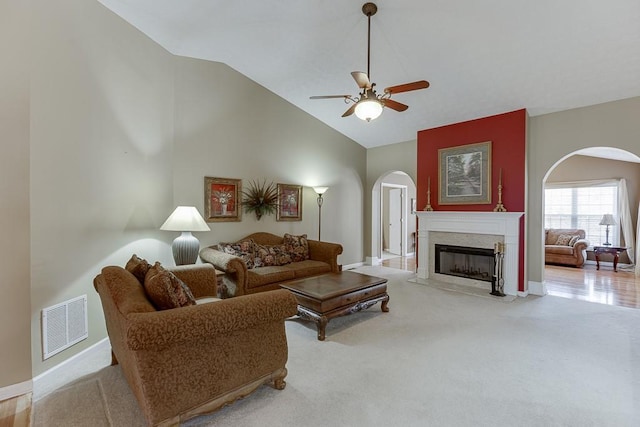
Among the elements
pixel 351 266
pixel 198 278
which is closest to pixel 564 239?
pixel 351 266

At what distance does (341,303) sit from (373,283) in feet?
1.76

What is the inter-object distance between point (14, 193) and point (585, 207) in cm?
1001

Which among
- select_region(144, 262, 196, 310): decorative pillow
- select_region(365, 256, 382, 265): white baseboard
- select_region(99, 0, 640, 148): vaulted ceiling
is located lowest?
select_region(365, 256, 382, 265): white baseboard

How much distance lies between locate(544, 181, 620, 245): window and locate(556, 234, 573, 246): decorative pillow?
734 mm

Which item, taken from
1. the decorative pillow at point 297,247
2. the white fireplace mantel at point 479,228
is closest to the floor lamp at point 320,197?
the decorative pillow at point 297,247

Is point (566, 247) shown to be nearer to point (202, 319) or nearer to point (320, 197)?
point (320, 197)

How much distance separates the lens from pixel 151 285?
5.73 ft

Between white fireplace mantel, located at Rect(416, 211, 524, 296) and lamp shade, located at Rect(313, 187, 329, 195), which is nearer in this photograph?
white fireplace mantel, located at Rect(416, 211, 524, 296)

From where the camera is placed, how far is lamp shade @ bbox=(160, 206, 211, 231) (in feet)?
10.8

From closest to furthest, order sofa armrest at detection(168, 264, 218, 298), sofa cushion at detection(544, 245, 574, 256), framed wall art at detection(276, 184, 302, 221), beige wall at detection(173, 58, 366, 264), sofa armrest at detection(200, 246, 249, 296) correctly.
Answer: sofa armrest at detection(168, 264, 218, 298) < sofa armrest at detection(200, 246, 249, 296) < beige wall at detection(173, 58, 366, 264) < framed wall art at detection(276, 184, 302, 221) < sofa cushion at detection(544, 245, 574, 256)

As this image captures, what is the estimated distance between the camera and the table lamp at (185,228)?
3307 millimetres

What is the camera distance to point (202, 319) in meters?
1.57

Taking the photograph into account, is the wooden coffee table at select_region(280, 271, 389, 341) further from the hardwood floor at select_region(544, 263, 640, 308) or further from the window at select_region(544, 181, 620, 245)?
the window at select_region(544, 181, 620, 245)

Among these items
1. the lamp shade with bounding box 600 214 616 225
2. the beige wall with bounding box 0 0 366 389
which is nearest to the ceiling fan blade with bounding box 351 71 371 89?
the beige wall with bounding box 0 0 366 389
